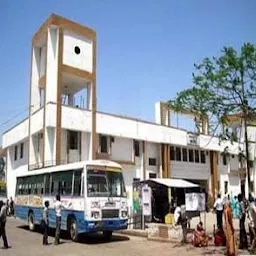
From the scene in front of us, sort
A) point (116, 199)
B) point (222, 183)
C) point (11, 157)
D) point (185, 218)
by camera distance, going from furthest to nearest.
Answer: point (222, 183), point (11, 157), point (116, 199), point (185, 218)

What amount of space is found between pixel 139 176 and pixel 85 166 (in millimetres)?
18291

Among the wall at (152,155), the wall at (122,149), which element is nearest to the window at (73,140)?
the wall at (122,149)

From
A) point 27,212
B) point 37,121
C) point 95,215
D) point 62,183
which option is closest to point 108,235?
point 95,215

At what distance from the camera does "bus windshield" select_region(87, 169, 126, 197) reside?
16.4 m

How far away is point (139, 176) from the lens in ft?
113

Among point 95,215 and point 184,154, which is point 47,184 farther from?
point 184,154

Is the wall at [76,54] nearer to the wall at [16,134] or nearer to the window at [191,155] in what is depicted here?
the wall at [16,134]

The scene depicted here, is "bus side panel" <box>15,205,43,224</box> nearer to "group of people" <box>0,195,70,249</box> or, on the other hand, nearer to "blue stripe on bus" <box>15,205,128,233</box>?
"blue stripe on bus" <box>15,205,128,233</box>

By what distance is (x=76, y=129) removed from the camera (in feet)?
96.8

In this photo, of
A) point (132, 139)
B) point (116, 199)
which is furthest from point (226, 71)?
point (132, 139)

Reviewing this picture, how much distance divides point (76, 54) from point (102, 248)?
1893 centimetres

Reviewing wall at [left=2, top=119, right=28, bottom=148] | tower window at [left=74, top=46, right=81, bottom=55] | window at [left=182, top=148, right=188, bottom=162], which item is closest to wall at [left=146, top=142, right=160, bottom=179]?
window at [left=182, top=148, right=188, bottom=162]

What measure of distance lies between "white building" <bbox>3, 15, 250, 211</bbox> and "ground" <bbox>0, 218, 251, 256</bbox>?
11351 mm

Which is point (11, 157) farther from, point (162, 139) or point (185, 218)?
point (185, 218)
